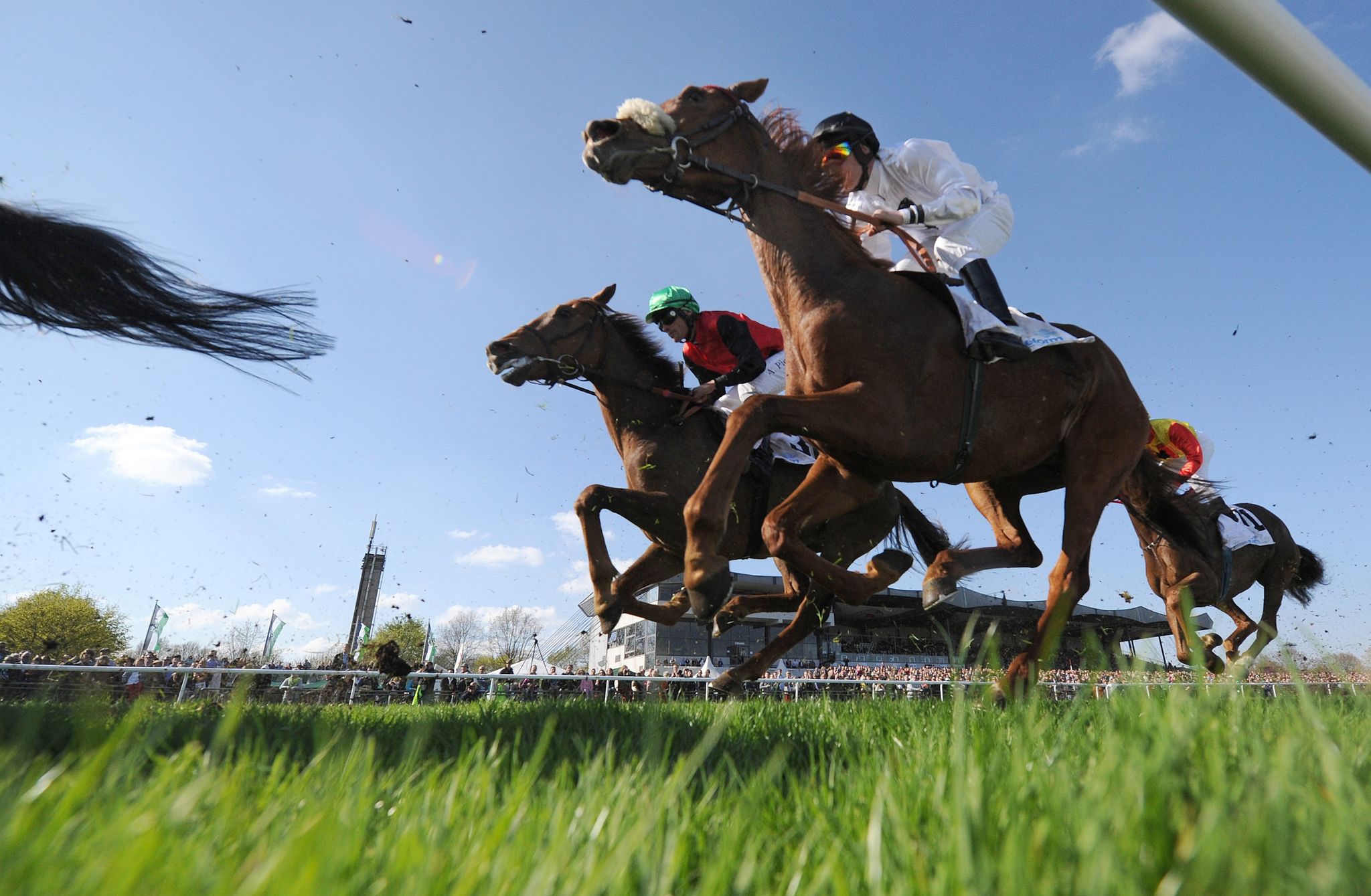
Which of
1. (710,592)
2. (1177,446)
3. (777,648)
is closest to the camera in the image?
(710,592)

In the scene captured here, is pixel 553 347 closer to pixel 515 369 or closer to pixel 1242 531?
pixel 515 369

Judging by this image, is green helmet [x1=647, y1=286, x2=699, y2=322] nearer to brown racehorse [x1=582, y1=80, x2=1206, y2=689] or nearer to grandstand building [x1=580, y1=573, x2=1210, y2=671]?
brown racehorse [x1=582, y1=80, x2=1206, y2=689]

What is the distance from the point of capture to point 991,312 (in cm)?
410

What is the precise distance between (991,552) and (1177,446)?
501 cm

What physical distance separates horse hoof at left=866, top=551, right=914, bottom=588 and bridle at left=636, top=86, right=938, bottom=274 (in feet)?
6.38

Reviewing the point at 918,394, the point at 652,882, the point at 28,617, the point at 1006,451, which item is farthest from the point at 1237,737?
the point at 28,617

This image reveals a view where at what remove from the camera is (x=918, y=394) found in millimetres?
3973

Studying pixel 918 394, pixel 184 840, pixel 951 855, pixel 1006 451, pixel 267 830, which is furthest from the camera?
pixel 1006 451

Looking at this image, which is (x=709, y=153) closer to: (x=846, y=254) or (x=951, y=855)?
(x=846, y=254)

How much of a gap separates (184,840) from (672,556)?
5054 millimetres

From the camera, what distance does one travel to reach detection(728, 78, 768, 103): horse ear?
487cm

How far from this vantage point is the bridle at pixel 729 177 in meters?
4.41

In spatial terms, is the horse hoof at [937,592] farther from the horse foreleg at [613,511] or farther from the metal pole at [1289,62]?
the metal pole at [1289,62]

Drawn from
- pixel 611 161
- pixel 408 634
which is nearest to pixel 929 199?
pixel 611 161
